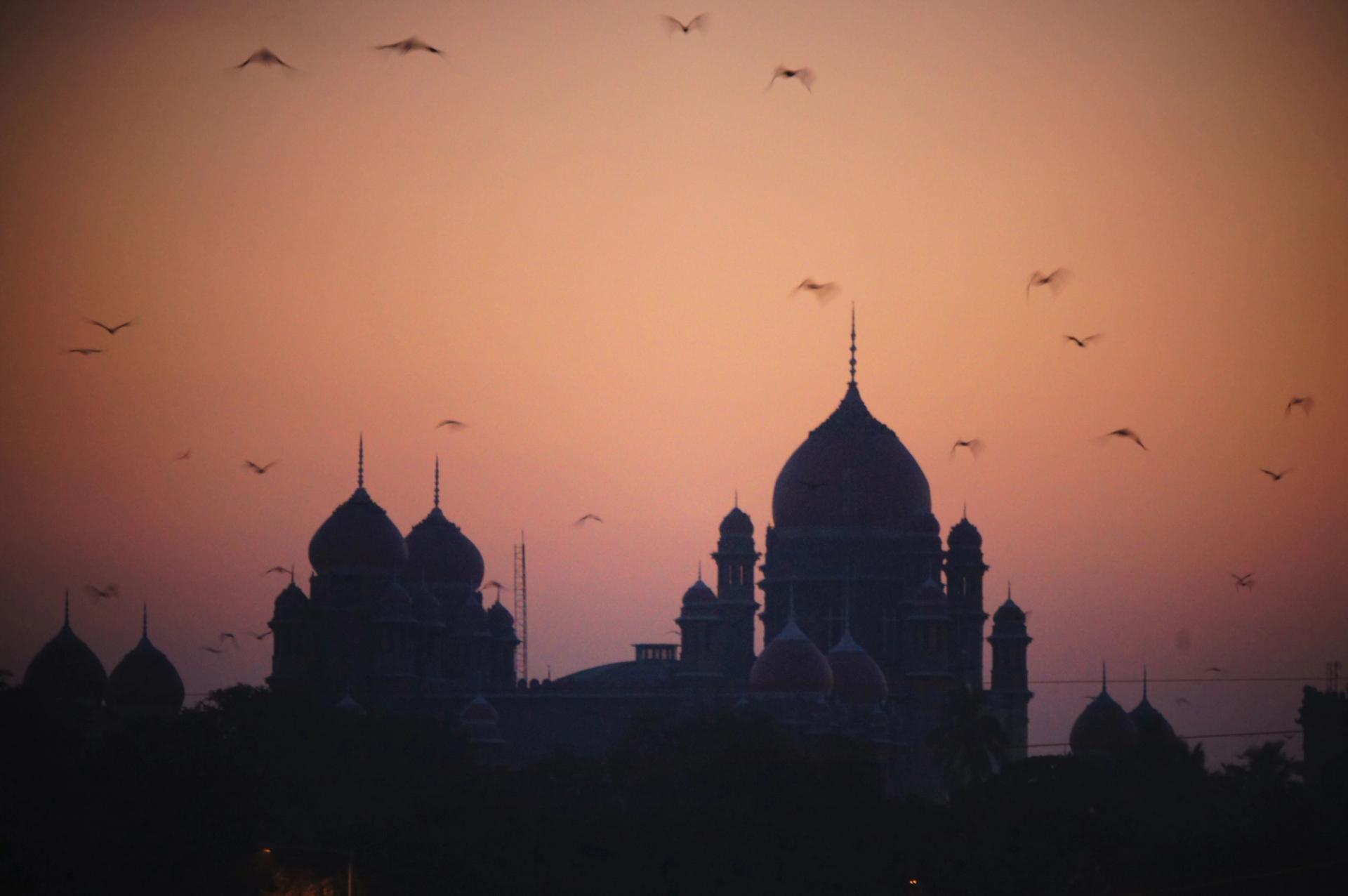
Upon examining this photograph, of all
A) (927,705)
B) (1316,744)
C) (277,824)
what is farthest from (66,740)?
(1316,744)

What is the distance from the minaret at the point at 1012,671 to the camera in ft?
267

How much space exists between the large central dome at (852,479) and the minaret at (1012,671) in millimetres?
3801

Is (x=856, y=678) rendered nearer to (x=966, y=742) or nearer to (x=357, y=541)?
(x=966, y=742)

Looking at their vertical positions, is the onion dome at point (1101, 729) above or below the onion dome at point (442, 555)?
below

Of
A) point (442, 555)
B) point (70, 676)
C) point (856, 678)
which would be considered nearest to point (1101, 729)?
point (856, 678)

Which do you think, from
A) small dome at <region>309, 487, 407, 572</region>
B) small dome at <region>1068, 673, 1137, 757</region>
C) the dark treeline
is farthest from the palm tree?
small dome at <region>309, 487, 407, 572</region>

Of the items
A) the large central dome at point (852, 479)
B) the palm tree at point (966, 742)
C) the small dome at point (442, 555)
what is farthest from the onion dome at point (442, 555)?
the palm tree at point (966, 742)

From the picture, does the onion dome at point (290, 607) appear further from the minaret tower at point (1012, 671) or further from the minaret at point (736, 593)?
the minaret tower at point (1012, 671)

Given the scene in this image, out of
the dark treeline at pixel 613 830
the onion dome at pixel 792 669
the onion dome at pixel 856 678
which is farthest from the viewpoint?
the onion dome at pixel 856 678

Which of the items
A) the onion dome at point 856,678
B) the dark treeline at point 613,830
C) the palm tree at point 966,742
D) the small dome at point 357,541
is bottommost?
the dark treeline at point 613,830

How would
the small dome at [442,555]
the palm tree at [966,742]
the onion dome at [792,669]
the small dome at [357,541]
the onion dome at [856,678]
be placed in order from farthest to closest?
the small dome at [442,555] < the small dome at [357,541] < the onion dome at [856,678] < the onion dome at [792,669] < the palm tree at [966,742]

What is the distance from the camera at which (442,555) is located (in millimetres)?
88312

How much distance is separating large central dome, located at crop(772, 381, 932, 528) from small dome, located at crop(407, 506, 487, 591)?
10.0m

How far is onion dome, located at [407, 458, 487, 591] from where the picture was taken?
8794cm
